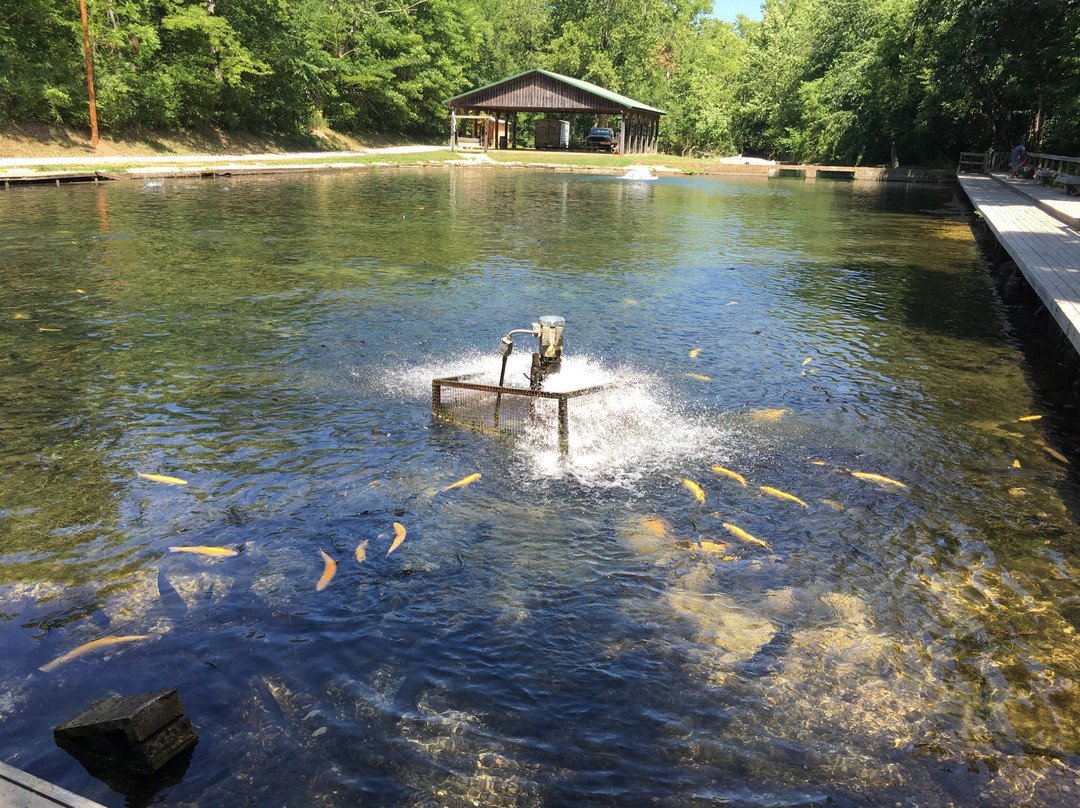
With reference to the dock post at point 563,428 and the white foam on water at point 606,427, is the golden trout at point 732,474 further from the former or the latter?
the dock post at point 563,428

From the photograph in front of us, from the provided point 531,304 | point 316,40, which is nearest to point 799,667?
point 531,304

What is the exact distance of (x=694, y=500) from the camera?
657 centimetres

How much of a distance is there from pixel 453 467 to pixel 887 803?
14.2 ft

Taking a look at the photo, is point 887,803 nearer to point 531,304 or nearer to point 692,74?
point 531,304

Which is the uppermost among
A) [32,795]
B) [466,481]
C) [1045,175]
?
[1045,175]

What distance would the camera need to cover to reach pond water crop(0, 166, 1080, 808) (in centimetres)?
392

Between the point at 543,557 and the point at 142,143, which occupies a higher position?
the point at 142,143

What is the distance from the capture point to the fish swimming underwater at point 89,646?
4.38 metres

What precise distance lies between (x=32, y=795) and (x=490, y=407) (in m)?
5.69

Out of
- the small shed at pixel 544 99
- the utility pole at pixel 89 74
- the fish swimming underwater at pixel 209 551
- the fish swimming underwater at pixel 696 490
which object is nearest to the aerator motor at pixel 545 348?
the fish swimming underwater at pixel 696 490

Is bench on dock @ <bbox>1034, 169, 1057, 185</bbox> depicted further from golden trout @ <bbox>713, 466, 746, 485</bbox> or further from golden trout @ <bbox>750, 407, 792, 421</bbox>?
golden trout @ <bbox>713, 466, 746, 485</bbox>

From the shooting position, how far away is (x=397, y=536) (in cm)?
588

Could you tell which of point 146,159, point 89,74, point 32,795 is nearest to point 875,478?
point 32,795

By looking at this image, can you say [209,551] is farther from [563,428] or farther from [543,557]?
[563,428]
